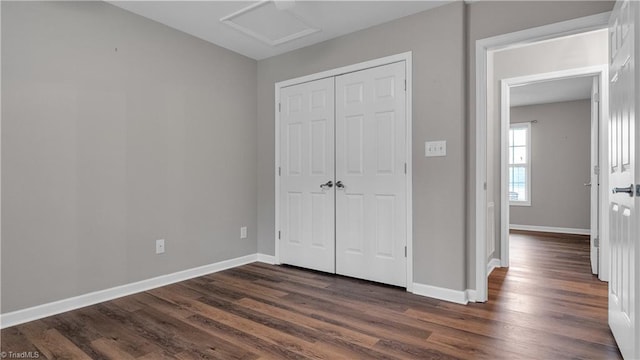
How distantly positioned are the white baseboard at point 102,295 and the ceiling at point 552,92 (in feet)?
15.7

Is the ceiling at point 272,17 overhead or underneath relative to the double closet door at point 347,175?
overhead

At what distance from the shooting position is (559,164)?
258 inches

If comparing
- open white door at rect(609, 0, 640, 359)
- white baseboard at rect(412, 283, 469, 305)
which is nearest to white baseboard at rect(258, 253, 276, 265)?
white baseboard at rect(412, 283, 469, 305)

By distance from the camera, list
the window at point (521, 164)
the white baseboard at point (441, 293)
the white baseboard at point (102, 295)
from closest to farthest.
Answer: the white baseboard at point (102, 295) < the white baseboard at point (441, 293) < the window at point (521, 164)

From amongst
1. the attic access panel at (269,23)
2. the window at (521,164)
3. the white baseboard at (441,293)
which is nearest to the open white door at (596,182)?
the white baseboard at (441,293)

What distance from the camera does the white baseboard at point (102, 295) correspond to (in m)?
2.30

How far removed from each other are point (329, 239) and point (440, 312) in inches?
52.2

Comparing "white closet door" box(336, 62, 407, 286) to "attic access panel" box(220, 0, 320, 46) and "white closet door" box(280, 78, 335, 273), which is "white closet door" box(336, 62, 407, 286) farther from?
"attic access panel" box(220, 0, 320, 46)

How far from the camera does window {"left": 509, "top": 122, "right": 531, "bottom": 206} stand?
691cm

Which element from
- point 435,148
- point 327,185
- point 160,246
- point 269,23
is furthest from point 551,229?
point 160,246

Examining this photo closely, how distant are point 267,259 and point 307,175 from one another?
3.68 feet

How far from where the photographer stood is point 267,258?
13.1ft

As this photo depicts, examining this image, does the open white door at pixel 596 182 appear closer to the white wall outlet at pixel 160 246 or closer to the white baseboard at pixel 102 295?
the white baseboard at pixel 102 295

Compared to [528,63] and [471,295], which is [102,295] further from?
[528,63]
